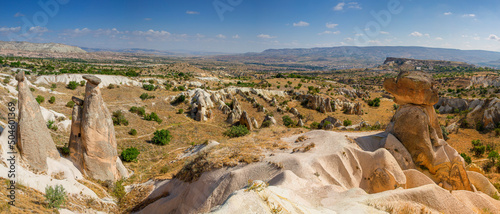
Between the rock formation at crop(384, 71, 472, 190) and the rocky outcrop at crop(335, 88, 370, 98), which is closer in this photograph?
the rock formation at crop(384, 71, 472, 190)

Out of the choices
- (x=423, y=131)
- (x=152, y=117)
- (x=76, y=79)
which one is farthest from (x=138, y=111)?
(x=423, y=131)

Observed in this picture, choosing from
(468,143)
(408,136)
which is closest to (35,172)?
(408,136)

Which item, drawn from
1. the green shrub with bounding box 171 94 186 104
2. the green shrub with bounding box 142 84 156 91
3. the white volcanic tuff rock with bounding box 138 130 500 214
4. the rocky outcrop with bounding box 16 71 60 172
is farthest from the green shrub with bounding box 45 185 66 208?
the green shrub with bounding box 142 84 156 91

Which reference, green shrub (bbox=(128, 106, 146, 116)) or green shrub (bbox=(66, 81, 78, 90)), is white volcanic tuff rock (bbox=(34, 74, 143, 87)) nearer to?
green shrub (bbox=(66, 81, 78, 90))

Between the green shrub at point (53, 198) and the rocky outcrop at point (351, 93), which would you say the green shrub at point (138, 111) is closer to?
the green shrub at point (53, 198)

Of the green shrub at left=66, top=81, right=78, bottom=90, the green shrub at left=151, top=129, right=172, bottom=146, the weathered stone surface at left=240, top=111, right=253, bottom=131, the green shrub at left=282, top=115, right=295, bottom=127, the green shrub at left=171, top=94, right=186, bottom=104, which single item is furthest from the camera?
the green shrub at left=171, top=94, right=186, bottom=104

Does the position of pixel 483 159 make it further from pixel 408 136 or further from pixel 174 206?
pixel 174 206
